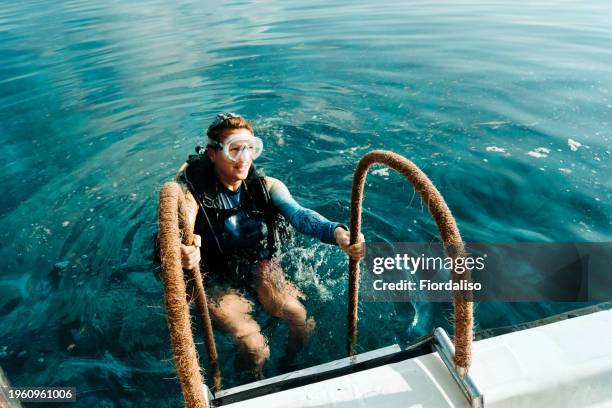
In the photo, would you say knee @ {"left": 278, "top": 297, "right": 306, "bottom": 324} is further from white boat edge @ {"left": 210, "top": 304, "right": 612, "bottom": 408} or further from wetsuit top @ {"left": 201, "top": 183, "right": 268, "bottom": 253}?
white boat edge @ {"left": 210, "top": 304, "right": 612, "bottom": 408}

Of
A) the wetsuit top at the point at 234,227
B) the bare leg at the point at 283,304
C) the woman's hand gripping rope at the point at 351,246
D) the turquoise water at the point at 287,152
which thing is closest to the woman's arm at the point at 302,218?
the woman's hand gripping rope at the point at 351,246

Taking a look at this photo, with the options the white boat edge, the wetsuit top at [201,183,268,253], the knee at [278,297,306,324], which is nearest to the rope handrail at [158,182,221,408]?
the white boat edge

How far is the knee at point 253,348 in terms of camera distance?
10.2 feet

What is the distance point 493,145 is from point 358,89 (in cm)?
363

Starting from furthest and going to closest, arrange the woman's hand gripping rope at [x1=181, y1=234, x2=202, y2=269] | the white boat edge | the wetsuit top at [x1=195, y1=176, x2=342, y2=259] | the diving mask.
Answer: the wetsuit top at [x1=195, y1=176, x2=342, y2=259], the diving mask, the woman's hand gripping rope at [x1=181, y1=234, x2=202, y2=269], the white boat edge

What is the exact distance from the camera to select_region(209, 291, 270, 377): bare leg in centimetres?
311

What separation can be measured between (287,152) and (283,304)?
151 inches

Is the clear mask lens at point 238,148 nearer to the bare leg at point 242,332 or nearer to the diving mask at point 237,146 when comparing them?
the diving mask at point 237,146

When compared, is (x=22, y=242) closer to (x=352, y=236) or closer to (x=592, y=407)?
(x=352, y=236)

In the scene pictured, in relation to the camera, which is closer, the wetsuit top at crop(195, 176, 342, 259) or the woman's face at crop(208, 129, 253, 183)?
the woman's face at crop(208, 129, 253, 183)

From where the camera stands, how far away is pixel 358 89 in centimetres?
895

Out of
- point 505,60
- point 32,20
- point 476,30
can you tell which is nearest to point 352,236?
point 505,60

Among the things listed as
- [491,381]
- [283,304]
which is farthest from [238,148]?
[491,381]

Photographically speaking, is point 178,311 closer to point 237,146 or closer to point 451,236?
point 451,236
